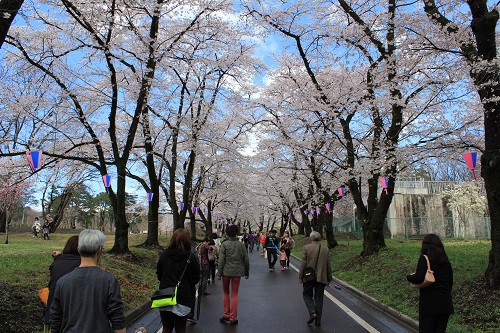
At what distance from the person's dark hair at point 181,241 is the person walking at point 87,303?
2.12m

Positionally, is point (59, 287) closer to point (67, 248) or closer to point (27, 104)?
point (67, 248)

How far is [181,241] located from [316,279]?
10.2ft

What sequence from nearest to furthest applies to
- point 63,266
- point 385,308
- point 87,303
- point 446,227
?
point 87,303 → point 63,266 → point 385,308 → point 446,227

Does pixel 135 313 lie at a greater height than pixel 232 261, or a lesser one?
lesser

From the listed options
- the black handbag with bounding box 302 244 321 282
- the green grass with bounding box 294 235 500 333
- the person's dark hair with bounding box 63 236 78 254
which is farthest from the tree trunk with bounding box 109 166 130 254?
the person's dark hair with bounding box 63 236 78 254

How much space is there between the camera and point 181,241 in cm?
505

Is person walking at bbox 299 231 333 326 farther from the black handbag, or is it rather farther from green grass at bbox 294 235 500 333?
green grass at bbox 294 235 500 333

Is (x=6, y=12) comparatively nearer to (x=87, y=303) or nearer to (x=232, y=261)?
(x=87, y=303)

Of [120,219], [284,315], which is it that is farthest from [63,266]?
[120,219]

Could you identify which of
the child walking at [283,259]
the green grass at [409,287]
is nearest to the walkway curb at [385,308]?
the green grass at [409,287]

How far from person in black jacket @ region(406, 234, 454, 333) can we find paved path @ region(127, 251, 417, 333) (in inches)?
88.5

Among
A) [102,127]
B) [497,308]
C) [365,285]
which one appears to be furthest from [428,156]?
[102,127]

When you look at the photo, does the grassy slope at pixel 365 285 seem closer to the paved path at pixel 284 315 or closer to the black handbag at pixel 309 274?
the paved path at pixel 284 315

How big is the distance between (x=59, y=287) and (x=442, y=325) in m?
4.02
